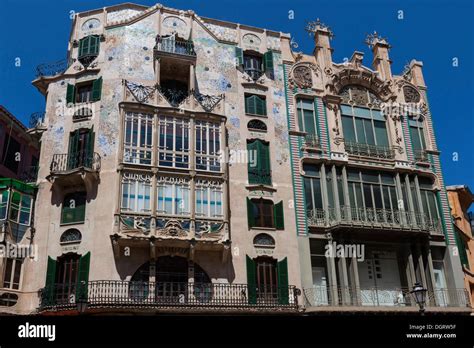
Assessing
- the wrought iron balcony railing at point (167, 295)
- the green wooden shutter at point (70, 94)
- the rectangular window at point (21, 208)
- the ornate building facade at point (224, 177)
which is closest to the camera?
the wrought iron balcony railing at point (167, 295)

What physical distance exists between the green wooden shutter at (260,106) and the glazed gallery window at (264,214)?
551 cm

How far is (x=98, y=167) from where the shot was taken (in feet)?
82.7

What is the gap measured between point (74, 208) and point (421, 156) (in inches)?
810

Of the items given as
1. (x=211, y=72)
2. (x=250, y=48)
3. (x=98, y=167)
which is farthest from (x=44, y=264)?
(x=250, y=48)

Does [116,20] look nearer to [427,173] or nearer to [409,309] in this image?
[427,173]

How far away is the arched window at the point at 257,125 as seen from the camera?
28.8 meters

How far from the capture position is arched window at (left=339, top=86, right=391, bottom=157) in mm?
29984

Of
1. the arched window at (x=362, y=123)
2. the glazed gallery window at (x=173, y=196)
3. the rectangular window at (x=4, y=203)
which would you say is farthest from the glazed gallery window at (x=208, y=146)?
the rectangular window at (x=4, y=203)

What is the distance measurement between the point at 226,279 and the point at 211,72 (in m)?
12.4

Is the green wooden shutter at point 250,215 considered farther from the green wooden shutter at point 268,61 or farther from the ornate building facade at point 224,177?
the green wooden shutter at point 268,61

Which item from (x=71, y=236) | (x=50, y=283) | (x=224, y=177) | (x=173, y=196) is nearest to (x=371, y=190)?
(x=224, y=177)

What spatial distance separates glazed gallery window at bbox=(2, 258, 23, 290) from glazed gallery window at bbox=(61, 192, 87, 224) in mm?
2857

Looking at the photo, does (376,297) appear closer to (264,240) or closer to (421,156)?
(264,240)

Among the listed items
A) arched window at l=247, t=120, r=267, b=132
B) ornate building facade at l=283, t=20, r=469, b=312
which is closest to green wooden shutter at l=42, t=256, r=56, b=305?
ornate building facade at l=283, t=20, r=469, b=312
